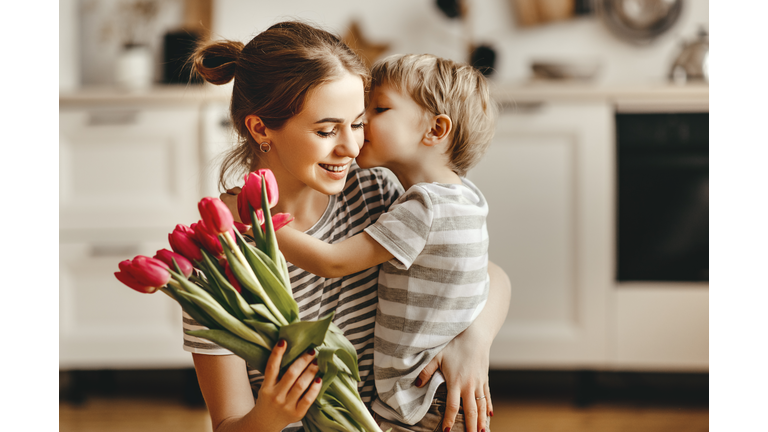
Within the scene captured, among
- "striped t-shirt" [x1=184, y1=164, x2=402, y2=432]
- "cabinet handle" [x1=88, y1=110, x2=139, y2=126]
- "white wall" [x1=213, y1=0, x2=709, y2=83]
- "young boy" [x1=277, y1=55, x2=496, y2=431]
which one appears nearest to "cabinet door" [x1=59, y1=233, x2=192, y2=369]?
"cabinet handle" [x1=88, y1=110, x2=139, y2=126]

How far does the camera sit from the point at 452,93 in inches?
33.4

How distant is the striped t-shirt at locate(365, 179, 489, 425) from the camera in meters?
0.79

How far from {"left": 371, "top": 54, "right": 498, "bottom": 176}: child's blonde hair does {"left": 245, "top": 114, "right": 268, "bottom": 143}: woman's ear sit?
0.18 m

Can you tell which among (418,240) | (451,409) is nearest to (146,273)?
(418,240)

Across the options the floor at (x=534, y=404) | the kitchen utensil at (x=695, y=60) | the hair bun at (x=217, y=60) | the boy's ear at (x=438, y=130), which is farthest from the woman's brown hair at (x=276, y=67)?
the kitchen utensil at (x=695, y=60)

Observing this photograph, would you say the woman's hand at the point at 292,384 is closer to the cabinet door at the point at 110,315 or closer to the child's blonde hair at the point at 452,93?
the child's blonde hair at the point at 452,93

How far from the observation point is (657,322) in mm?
2025

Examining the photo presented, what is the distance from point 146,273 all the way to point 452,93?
54 cm

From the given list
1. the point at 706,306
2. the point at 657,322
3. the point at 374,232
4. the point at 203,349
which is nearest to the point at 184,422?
the point at 203,349

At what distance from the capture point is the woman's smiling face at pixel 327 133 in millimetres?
690

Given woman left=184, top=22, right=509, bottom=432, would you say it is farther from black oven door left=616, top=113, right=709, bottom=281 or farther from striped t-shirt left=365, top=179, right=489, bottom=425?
black oven door left=616, top=113, right=709, bottom=281

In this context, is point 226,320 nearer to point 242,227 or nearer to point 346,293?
point 242,227
